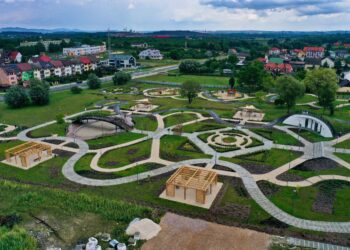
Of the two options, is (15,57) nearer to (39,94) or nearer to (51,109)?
(39,94)

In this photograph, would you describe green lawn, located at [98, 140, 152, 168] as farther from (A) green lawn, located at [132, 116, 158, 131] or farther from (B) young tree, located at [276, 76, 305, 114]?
(B) young tree, located at [276, 76, 305, 114]

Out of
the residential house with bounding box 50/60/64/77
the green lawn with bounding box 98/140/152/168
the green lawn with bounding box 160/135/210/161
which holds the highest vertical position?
the residential house with bounding box 50/60/64/77

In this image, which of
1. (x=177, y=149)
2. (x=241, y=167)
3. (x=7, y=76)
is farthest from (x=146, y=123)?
(x=7, y=76)

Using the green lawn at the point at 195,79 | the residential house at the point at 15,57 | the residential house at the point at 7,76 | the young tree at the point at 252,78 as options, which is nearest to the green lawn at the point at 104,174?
the young tree at the point at 252,78

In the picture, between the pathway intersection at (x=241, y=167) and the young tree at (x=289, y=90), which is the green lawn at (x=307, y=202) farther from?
the young tree at (x=289, y=90)

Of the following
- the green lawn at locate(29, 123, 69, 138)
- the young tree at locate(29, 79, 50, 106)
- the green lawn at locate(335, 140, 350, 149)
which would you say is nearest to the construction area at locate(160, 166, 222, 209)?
the green lawn at locate(335, 140, 350, 149)

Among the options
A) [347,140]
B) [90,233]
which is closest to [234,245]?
[90,233]
